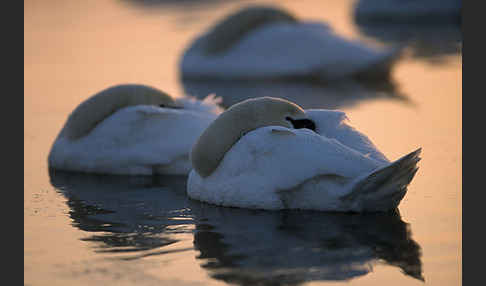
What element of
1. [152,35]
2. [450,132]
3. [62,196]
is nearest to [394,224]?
[62,196]

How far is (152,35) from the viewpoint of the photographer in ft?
76.0

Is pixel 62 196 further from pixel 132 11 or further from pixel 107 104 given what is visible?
pixel 132 11

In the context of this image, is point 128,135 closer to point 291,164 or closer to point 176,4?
point 291,164

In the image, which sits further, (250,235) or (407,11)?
Answer: (407,11)

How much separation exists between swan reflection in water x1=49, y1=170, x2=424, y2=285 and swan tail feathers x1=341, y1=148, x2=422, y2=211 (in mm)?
96

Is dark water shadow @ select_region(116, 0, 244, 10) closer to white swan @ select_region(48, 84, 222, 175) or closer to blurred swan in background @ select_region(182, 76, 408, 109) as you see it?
blurred swan in background @ select_region(182, 76, 408, 109)

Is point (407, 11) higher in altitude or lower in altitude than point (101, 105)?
higher

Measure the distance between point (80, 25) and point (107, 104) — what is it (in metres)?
14.1

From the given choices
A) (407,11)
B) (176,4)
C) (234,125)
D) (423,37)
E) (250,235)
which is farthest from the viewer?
(176,4)

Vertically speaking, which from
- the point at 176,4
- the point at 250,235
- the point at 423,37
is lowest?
the point at 250,235

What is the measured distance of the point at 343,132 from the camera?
9.38 meters

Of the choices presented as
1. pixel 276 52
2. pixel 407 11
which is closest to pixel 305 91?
pixel 276 52

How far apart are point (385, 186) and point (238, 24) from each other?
9.68m

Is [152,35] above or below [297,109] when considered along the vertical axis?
above
